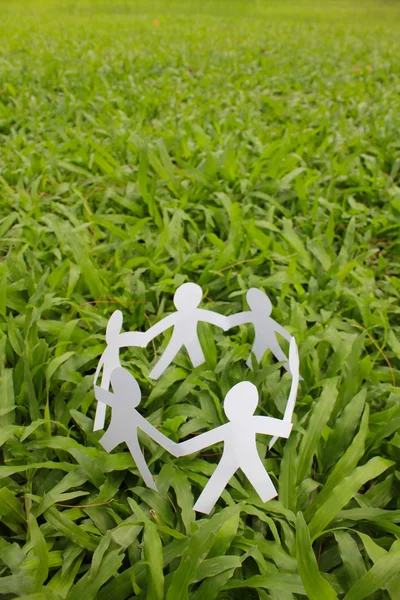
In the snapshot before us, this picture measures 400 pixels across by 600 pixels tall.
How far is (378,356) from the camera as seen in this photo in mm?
1134

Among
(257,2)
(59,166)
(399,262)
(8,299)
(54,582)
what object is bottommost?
(54,582)

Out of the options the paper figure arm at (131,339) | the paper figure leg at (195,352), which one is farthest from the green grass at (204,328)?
the paper figure arm at (131,339)

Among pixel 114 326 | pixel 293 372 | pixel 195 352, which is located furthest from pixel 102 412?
pixel 293 372

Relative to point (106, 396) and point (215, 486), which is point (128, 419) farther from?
point (215, 486)

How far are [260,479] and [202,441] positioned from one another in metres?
0.12

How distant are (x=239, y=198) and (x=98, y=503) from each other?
1280 mm

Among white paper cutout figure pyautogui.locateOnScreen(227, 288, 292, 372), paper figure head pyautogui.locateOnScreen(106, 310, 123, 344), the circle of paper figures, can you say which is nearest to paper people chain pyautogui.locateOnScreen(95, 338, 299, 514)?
the circle of paper figures

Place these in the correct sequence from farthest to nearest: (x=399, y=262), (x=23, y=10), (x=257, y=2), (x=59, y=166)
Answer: (x=257, y=2) → (x=23, y=10) → (x=59, y=166) → (x=399, y=262)

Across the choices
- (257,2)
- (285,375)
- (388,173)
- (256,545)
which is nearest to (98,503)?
(256,545)

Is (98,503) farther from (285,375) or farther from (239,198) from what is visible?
(239,198)

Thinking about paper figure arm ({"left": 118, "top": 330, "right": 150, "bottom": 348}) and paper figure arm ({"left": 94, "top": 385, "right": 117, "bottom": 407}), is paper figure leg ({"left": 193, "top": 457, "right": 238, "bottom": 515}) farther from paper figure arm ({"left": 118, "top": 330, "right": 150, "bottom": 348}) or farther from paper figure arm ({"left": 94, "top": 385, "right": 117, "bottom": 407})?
paper figure arm ({"left": 118, "top": 330, "right": 150, "bottom": 348})

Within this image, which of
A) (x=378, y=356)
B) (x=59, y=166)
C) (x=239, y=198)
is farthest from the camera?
(x=59, y=166)

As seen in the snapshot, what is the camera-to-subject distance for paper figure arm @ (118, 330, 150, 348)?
0.90m

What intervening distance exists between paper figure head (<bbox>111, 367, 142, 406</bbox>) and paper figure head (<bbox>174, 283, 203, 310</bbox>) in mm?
293
